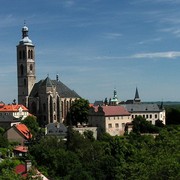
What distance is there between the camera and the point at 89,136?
7450 centimetres

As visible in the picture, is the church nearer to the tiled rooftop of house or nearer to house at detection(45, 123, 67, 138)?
the tiled rooftop of house

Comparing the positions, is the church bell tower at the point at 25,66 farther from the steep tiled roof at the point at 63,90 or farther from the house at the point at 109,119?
the house at the point at 109,119

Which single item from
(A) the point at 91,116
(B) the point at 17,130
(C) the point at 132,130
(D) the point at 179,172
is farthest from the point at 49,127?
(D) the point at 179,172

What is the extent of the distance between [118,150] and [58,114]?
40491 mm

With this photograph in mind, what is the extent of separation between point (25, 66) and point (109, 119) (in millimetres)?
29155

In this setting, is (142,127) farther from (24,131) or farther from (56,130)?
(24,131)

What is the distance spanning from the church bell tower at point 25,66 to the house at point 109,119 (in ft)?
68.3

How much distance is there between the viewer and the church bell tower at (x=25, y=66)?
100787 mm

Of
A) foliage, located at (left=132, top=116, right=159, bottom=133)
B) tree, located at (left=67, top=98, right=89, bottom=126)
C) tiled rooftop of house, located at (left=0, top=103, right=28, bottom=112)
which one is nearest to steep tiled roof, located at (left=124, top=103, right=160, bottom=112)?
tree, located at (left=67, top=98, right=89, bottom=126)

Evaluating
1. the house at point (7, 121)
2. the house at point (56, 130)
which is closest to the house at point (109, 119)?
the house at point (56, 130)

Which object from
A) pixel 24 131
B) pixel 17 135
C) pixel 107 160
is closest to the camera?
pixel 107 160

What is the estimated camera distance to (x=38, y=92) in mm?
96938

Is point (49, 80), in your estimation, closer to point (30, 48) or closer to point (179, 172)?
point (30, 48)

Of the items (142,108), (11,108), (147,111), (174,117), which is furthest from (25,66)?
(174,117)
